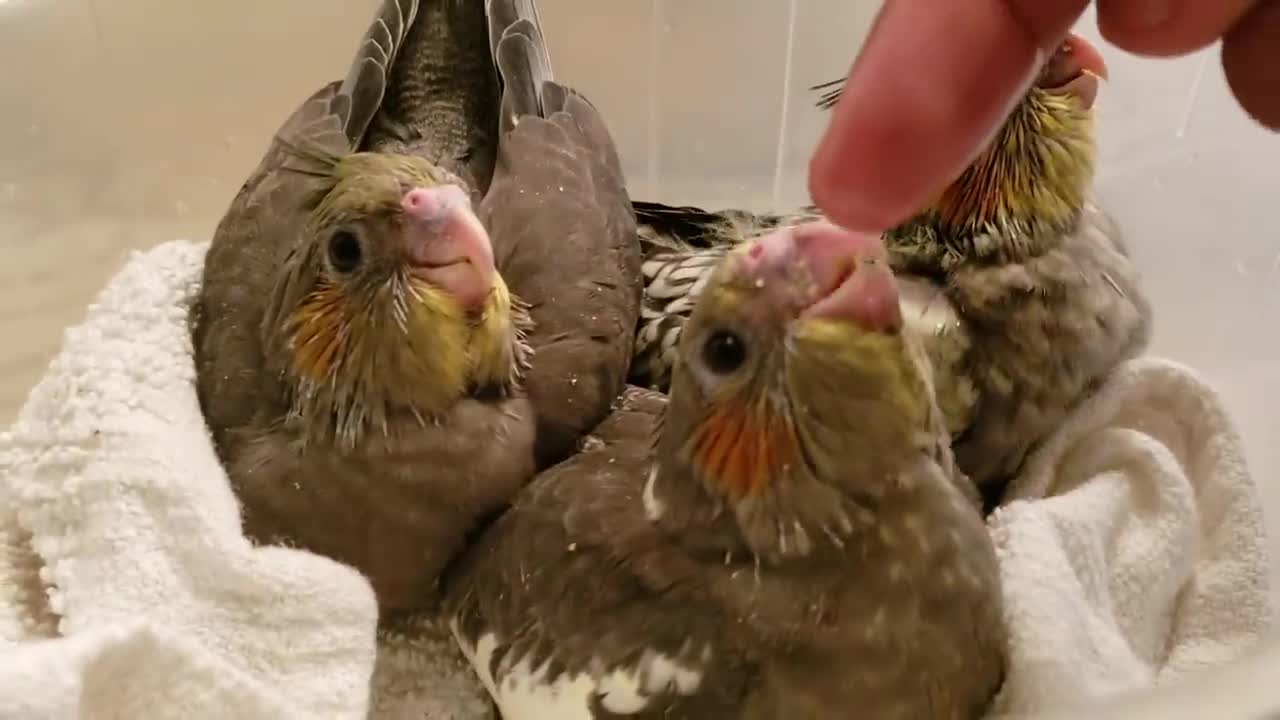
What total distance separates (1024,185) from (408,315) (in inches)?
19.2

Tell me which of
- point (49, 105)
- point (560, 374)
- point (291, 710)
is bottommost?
point (291, 710)

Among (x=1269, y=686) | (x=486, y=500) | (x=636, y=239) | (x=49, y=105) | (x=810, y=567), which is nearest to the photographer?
(x=1269, y=686)

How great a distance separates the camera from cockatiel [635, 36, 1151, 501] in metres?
0.90

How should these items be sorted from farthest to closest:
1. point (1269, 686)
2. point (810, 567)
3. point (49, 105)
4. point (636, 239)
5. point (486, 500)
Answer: point (49, 105)
point (636, 239)
point (486, 500)
point (810, 567)
point (1269, 686)

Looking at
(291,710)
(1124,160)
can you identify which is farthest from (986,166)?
(291,710)

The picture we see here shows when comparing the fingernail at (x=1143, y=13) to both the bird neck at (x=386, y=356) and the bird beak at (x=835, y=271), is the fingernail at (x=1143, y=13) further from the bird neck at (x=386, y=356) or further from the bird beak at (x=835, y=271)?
the bird neck at (x=386, y=356)

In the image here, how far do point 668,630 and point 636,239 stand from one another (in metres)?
0.42

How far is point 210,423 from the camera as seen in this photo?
3.02 feet

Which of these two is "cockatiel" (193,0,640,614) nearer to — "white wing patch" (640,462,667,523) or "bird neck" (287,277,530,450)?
"bird neck" (287,277,530,450)

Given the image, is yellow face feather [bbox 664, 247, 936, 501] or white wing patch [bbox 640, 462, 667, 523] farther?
white wing patch [bbox 640, 462, 667, 523]

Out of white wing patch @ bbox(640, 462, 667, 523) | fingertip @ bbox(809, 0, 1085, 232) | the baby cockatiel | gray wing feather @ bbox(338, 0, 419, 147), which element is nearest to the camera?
fingertip @ bbox(809, 0, 1085, 232)

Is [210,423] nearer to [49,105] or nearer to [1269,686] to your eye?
[49,105]

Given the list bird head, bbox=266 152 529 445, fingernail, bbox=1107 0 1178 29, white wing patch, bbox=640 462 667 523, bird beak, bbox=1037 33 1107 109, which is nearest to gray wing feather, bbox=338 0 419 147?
bird head, bbox=266 152 529 445

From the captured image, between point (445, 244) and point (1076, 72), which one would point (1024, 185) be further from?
point (445, 244)
